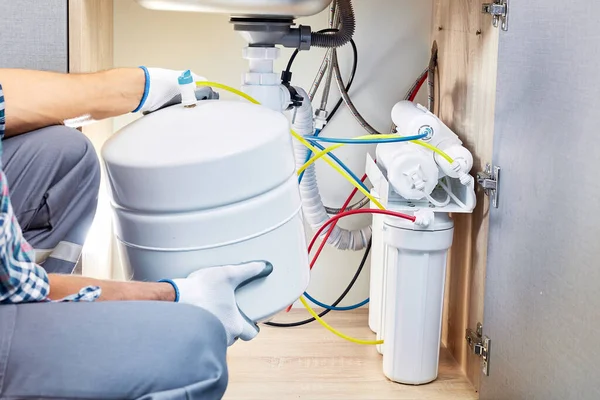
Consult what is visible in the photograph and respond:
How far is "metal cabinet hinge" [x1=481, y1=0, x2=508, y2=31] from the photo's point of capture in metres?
1.55

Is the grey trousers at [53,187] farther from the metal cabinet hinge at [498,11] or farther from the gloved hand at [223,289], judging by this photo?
the metal cabinet hinge at [498,11]

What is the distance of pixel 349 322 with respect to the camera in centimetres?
221

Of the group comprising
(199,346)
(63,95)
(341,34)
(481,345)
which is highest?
(341,34)

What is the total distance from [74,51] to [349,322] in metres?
1.08

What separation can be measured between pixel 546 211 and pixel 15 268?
2.84 ft

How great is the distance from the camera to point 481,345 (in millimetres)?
1709

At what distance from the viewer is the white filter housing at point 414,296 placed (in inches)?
69.0

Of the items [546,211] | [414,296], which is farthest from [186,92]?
[414,296]

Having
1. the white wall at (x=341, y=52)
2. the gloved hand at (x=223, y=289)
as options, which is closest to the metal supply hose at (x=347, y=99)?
the white wall at (x=341, y=52)

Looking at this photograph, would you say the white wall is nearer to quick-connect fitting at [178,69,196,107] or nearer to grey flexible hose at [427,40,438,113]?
grey flexible hose at [427,40,438,113]

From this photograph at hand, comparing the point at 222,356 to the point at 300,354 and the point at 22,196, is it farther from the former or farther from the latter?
the point at 300,354

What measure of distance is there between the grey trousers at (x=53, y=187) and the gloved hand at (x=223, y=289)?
0.25 m

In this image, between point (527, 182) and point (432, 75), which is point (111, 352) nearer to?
point (527, 182)

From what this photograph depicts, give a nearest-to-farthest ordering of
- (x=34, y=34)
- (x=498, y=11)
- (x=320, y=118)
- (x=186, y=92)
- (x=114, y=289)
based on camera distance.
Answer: (x=114, y=289) < (x=186, y=92) < (x=34, y=34) < (x=498, y=11) < (x=320, y=118)
